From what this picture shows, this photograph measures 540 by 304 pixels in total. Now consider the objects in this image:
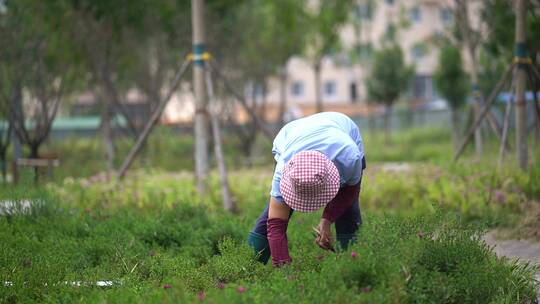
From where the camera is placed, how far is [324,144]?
440cm

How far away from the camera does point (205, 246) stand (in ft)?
18.6

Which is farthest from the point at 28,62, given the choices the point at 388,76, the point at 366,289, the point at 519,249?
the point at 388,76

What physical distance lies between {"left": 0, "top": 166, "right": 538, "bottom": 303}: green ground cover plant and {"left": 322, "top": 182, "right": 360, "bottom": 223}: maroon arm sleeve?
0.17 meters

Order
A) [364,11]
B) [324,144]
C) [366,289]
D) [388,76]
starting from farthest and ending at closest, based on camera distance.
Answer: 1. [364,11]
2. [388,76]
3. [324,144]
4. [366,289]

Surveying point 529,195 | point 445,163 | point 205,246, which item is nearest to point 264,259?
point 205,246

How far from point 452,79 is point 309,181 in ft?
76.0

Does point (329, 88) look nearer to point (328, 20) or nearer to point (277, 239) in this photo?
point (328, 20)

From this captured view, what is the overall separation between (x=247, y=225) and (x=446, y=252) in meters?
2.42

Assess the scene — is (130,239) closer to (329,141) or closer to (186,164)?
(329,141)

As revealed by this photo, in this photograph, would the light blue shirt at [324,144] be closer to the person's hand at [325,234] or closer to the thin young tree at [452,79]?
the person's hand at [325,234]

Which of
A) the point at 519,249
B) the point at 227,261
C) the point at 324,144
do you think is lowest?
the point at 519,249

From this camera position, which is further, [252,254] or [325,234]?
[252,254]

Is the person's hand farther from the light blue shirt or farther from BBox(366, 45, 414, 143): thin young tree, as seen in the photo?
BBox(366, 45, 414, 143): thin young tree

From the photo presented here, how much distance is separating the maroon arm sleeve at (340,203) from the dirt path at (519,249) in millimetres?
1900
